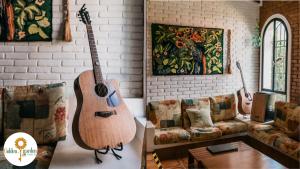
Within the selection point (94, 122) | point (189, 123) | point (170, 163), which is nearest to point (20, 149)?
point (94, 122)

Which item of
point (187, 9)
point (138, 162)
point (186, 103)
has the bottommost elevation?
point (138, 162)

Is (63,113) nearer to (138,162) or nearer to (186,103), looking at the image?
(138,162)

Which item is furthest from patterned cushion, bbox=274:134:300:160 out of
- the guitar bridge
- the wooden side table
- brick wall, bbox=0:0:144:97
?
brick wall, bbox=0:0:144:97

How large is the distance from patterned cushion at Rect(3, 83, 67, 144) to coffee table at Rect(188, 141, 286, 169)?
0.99 m

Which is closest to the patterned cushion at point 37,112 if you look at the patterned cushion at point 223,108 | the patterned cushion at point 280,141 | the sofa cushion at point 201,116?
the sofa cushion at point 201,116

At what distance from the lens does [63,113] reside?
5.94ft

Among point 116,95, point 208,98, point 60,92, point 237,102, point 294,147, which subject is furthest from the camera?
point 60,92

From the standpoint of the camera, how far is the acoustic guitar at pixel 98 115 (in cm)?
146

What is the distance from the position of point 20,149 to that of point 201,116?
109 centimetres

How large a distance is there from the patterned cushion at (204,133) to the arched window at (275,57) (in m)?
0.32

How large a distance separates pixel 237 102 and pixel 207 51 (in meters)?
0.34

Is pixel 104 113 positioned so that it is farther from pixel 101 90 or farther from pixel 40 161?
pixel 40 161

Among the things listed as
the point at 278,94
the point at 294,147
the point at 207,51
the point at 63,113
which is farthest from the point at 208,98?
the point at 63,113

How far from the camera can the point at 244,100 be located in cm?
136
